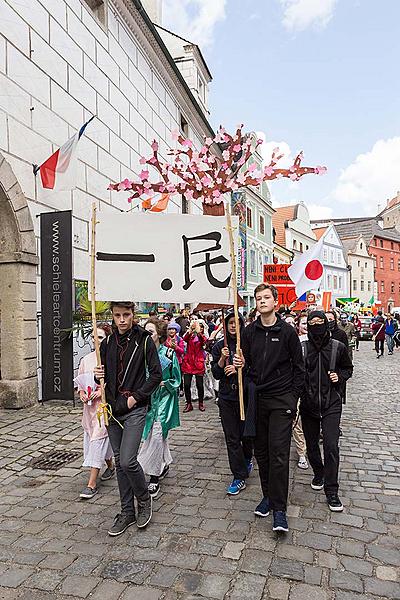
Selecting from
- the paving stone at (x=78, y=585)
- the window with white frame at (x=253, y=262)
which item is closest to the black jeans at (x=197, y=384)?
the paving stone at (x=78, y=585)

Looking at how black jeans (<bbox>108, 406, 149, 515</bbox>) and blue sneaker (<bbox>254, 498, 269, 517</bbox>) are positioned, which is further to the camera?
blue sneaker (<bbox>254, 498, 269, 517</bbox>)

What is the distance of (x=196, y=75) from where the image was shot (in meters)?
24.5

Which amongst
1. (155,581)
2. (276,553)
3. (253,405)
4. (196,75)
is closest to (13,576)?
(155,581)

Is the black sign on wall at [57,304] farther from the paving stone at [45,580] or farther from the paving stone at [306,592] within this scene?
the paving stone at [306,592]

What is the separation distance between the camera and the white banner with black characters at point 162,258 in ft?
14.7

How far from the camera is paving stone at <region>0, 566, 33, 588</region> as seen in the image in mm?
3447

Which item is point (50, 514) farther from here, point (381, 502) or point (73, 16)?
point (73, 16)

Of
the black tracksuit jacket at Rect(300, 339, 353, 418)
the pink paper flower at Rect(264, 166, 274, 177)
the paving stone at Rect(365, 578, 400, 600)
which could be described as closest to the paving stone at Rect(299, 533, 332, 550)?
the paving stone at Rect(365, 578, 400, 600)

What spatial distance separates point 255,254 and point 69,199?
100 ft

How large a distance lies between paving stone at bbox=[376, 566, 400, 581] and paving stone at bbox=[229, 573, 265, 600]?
781 mm

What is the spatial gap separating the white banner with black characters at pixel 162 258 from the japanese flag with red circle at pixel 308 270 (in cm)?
722

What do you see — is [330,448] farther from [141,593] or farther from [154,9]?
[154,9]

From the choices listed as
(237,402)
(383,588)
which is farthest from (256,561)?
(237,402)

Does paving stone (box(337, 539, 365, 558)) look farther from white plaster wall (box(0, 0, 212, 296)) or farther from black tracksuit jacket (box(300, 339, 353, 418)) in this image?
white plaster wall (box(0, 0, 212, 296))
